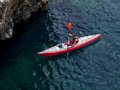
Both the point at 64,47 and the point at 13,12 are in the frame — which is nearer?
the point at 64,47

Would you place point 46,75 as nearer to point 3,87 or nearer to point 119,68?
point 3,87

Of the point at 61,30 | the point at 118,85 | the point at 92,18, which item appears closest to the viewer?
the point at 118,85

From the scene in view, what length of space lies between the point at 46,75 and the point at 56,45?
399 cm

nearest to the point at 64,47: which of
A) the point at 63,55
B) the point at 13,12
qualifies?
the point at 63,55

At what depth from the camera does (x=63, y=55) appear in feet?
47.4

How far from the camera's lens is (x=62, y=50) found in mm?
14516

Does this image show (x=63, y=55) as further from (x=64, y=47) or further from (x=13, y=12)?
(x=13, y=12)

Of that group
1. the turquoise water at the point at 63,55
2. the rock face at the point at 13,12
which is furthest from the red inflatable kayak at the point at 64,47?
the rock face at the point at 13,12

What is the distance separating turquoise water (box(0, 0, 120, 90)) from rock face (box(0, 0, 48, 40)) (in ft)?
3.61

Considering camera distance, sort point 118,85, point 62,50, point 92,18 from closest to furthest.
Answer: point 118,85 → point 62,50 → point 92,18

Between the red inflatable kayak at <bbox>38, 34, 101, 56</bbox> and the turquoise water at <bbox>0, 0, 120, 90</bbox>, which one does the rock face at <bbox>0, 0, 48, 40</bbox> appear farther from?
the red inflatable kayak at <bbox>38, 34, 101, 56</bbox>

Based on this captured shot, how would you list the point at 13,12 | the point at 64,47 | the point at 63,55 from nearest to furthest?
the point at 63,55
the point at 64,47
the point at 13,12

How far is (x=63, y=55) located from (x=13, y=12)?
8006mm

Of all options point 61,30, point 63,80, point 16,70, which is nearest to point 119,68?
point 63,80
